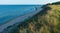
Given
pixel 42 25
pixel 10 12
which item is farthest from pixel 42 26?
pixel 10 12

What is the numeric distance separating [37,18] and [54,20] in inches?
58.6

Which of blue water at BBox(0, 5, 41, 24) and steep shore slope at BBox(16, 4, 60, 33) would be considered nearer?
steep shore slope at BBox(16, 4, 60, 33)

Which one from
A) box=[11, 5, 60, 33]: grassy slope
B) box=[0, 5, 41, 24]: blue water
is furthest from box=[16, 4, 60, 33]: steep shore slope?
box=[0, 5, 41, 24]: blue water

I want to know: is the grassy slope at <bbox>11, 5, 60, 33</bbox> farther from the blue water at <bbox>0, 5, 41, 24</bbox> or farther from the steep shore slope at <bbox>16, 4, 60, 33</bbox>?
the blue water at <bbox>0, 5, 41, 24</bbox>

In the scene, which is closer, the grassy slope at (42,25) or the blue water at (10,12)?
the grassy slope at (42,25)

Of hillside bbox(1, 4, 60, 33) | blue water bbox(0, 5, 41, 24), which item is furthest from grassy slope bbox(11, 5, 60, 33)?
blue water bbox(0, 5, 41, 24)

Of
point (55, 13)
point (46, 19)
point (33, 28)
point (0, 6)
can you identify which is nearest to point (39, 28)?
point (33, 28)

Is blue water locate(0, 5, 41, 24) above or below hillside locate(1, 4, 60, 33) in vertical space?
below

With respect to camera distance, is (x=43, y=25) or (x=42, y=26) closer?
(x=42, y=26)

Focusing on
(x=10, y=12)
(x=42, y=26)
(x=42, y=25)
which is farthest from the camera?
(x=10, y=12)

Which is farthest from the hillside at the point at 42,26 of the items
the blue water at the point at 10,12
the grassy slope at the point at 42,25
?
the blue water at the point at 10,12

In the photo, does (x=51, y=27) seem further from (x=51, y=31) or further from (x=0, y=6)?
(x=0, y=6)

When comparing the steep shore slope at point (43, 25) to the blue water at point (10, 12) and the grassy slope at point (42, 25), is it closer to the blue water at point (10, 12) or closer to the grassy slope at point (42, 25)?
the grassy slope at point (42, 25)

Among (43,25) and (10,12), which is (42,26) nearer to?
(43,25)
